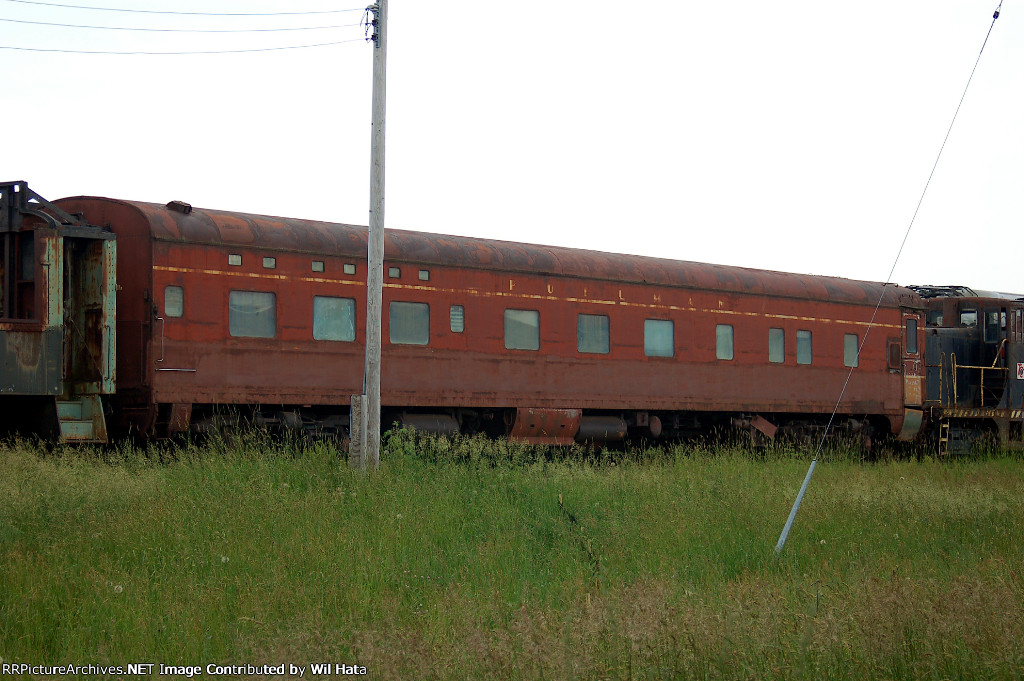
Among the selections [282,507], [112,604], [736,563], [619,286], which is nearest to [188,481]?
[282,507]

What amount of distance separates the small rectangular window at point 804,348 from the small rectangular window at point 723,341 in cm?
180

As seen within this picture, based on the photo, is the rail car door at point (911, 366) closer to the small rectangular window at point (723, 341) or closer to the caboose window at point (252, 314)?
the small rectangular window at point (723, 341)

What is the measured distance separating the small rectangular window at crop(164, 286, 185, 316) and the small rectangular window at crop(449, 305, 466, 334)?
12.9 feet

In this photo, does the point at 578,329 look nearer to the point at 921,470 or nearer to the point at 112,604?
the point at 921,470

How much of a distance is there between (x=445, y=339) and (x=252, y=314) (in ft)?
9.48

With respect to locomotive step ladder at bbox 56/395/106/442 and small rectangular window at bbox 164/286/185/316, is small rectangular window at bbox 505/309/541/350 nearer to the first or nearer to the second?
small rectangular window at bbox 164/286/185/316

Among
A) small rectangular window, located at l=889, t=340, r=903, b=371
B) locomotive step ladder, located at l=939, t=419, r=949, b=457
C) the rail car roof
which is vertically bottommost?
locomotive step ladder, located at l=939, t=419, r=949, b=457

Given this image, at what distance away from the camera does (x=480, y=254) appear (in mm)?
15859

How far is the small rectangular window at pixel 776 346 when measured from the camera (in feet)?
63.2

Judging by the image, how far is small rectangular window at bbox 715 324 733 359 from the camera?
18516mm

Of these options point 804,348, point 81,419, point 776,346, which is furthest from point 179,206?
point 804,348

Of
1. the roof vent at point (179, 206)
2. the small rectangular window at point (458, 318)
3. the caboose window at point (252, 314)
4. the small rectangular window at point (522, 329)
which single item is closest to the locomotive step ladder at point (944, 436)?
the small rectangular window at point (522, 329)

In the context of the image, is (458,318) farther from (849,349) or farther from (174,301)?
(849,349)

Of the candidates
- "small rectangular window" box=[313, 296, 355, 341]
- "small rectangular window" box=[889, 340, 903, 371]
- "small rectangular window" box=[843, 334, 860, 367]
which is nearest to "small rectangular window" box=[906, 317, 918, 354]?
"small rectangular window" box=[889, 340, 903, 371]
